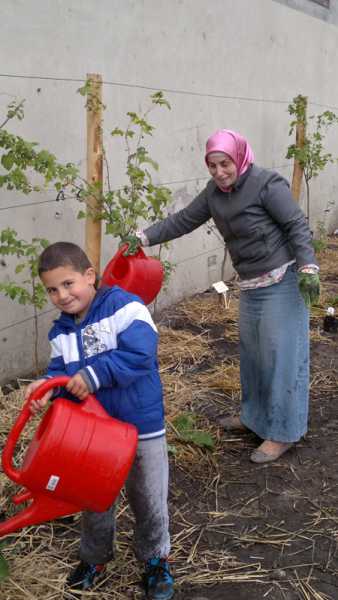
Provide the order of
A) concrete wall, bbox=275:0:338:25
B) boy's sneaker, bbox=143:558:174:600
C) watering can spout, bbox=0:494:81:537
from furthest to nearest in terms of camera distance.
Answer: concrete wall, bbox=275:0:338:25, boy's sneaker, bbox=143:558:174:600, watering can spout, bbox=0:494:81:537

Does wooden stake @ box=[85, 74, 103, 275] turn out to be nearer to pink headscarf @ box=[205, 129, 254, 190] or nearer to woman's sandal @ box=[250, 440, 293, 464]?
pink headscarf @ box=[205, 129, 254, 190]

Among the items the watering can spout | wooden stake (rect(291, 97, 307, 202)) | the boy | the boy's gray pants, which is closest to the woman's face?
the boy

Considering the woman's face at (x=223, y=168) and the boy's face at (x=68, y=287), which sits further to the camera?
the woman's face at (x=223, y=168)

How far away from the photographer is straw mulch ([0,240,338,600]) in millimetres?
2191

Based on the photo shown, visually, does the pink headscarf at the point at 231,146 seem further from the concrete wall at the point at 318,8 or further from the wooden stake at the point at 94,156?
the concrete wall at the point at 318,8

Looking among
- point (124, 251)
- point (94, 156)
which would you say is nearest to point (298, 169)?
point (94, 156)

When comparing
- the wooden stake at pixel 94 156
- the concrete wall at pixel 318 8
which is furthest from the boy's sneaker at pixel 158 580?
the concrete wall at pixel 318 8

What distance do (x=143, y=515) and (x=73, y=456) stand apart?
0.48m

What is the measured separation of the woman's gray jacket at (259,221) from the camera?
8.93ft

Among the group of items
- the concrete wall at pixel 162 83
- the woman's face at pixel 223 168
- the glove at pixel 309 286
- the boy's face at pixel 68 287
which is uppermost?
the concrete wall at pixel 162 83

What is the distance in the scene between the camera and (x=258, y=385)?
3.13 m

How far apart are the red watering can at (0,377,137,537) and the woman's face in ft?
4.23

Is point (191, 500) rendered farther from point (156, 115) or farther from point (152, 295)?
point (156, 115)

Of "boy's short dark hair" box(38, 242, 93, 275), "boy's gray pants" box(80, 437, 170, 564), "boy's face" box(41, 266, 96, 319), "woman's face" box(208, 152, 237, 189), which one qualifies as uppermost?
"woman's face" box(208, 152, 237, 189)
